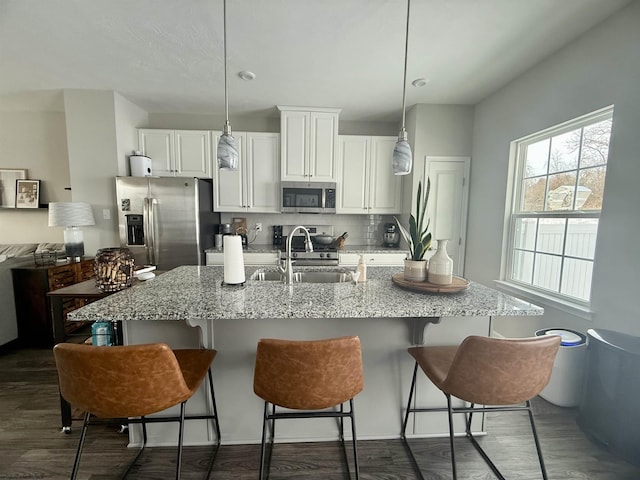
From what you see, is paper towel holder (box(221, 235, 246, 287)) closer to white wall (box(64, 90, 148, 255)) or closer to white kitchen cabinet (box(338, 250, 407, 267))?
white kitchen cabinet (box(338, 250, 407, 267))

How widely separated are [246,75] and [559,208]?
3092 millimetres

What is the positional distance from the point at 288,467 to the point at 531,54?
3482 millimetres

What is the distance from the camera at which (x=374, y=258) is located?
340cm

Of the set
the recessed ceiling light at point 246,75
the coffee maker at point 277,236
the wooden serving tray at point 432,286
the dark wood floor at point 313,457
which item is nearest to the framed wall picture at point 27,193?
the dark wood floor at point 313,457

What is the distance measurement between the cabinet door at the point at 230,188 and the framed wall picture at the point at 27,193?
7.91 feet

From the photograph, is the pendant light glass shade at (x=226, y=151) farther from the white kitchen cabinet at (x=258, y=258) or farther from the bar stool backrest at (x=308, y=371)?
the white kitchen cabinet at (x=258, y=258)

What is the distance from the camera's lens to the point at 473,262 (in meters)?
3.18

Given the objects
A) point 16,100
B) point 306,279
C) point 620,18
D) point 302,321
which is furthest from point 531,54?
point 16,100

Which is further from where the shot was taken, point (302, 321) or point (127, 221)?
point (127, 221)

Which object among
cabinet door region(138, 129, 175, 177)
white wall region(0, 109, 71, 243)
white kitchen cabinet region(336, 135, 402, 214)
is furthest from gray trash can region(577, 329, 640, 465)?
white wall region(0, 109, 71, 243)

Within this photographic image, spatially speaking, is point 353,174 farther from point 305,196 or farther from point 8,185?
point 8,185

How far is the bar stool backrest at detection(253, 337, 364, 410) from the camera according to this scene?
0.96m

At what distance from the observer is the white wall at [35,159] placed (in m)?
3.43

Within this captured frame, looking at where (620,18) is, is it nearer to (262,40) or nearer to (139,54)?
(262,40)
